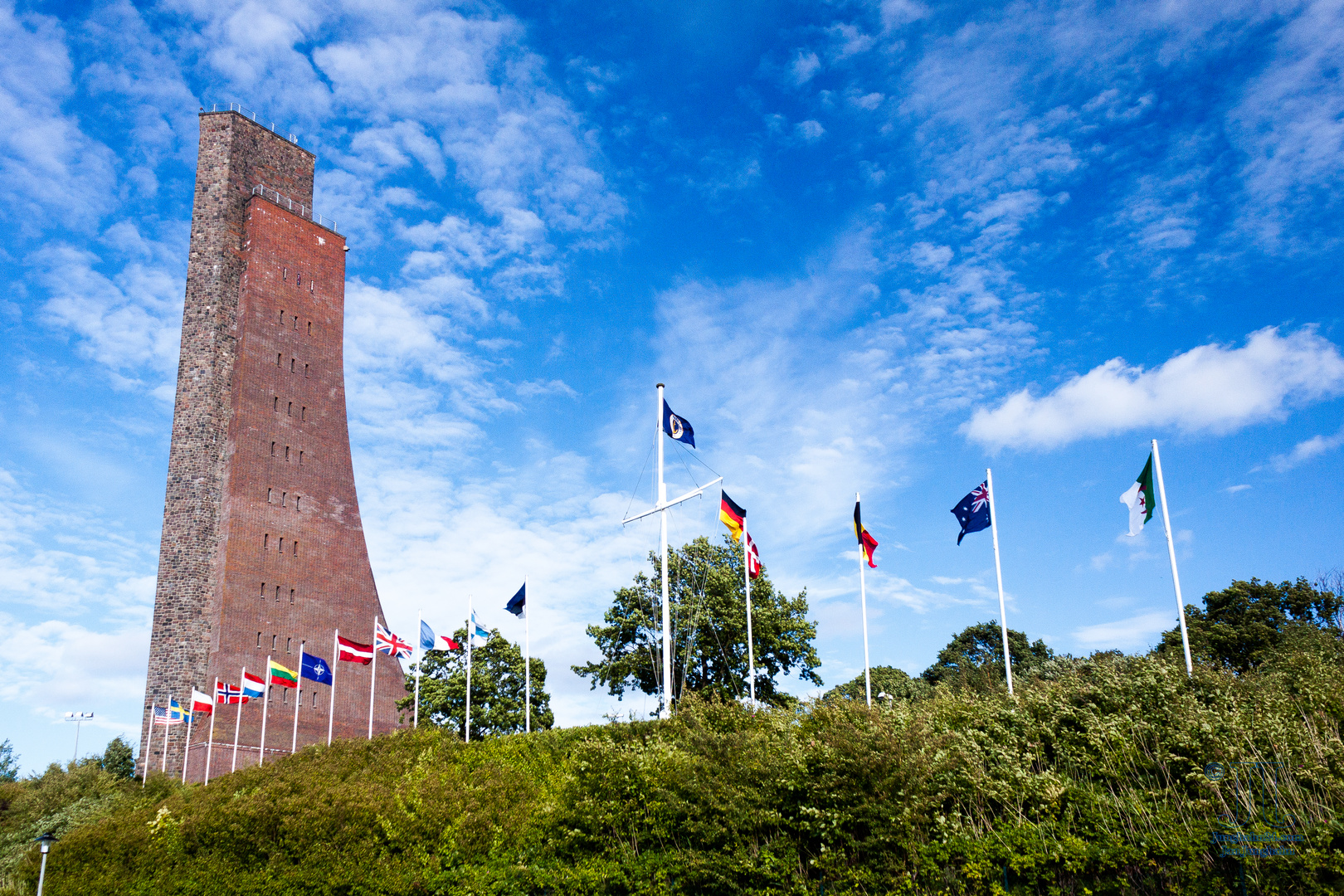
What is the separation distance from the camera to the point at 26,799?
3825 centimetres

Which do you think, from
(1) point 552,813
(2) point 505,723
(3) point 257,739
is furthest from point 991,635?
(1) point 552,813

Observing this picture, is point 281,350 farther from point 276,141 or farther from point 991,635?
point 991,635

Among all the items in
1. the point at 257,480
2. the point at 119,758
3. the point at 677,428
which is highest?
the point at 257,480

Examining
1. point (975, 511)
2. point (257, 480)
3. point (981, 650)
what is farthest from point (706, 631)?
point (981, 650)

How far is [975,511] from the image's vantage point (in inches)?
993

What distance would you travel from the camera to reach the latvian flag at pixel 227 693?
39.0 meters

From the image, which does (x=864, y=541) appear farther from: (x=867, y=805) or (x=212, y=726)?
(x=212, y=726)

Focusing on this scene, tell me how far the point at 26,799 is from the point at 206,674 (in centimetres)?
811

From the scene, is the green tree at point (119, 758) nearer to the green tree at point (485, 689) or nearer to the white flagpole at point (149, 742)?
the white flagpole at point (149, 742)

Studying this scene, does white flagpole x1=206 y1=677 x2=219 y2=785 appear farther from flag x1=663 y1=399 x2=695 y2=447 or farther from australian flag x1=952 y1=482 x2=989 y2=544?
australian flag x1=952 y1=482 x2=989 y2=544

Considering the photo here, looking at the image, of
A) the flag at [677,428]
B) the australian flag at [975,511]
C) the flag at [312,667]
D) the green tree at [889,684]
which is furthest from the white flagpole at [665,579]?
the green tree at [889,684]

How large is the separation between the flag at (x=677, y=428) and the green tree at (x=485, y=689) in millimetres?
19176

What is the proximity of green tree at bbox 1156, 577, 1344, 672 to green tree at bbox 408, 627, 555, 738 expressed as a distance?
28294mm

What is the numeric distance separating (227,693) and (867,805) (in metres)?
34.4
